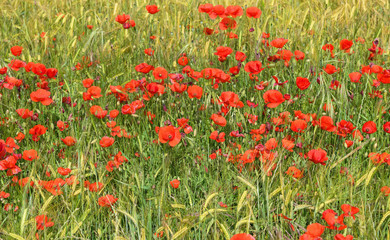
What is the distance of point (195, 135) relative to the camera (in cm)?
175

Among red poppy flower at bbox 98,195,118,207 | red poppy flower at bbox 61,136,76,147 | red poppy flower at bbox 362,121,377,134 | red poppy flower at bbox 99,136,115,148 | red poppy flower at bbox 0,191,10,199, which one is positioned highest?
red poppy flower at bbox 362,121,377,134

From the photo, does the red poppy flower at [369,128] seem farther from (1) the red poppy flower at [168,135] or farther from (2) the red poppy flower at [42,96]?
(2) the red poppy flower at [42,96]

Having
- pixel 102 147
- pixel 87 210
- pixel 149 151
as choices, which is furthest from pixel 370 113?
pixel 87 210

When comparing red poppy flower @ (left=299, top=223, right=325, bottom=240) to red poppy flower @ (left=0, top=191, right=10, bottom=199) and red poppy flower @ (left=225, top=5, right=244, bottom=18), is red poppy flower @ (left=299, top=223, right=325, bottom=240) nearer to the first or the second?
red poppy flower @ (left=0, top=191, right=10, bottom=199)

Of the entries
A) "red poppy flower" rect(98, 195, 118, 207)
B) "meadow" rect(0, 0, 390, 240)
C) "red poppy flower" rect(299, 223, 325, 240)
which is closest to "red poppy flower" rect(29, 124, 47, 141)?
"meadow" rect(0, 0, 390, 240)

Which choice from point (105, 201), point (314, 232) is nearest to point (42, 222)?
point (105, 201)

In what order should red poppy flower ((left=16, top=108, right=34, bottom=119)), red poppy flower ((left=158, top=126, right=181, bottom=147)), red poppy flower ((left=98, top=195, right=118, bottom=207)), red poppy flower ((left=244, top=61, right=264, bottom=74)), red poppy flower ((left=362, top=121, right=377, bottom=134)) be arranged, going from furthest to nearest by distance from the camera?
red poppy flower ((left=244, top=61, right=264, bottom=74)), red poppy flower ((left=16, top=108, right=34, bottom=119)), red poppy flower ((left=362, top=121, right=377, bottom=134)), red poppy flower ((left=158, top=126, right=181, bottom=147)), red poppy flower ((left=98, top=195, right=118, bottom=207))

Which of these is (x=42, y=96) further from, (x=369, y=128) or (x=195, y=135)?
(x=369, y=128)

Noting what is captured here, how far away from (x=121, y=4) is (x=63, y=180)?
193cm

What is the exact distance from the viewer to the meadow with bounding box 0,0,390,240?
136 centimetres

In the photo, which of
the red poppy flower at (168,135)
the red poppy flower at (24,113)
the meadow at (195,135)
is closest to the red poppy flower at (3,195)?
the meadow at (195,135)

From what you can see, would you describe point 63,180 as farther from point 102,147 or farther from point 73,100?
point 73,100

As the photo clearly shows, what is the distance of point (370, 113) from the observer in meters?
2.01

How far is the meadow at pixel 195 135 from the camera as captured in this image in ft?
4.45
